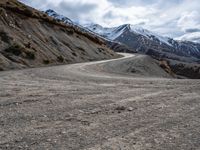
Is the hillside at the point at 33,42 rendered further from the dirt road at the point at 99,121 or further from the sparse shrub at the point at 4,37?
the dirt road at the point at 99,121

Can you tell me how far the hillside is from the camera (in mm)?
37234

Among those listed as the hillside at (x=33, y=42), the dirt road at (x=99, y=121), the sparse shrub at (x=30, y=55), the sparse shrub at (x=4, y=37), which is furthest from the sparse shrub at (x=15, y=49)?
the dirt road at (x=99, y=121)

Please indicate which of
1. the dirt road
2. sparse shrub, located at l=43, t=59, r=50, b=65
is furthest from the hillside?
the dirt road

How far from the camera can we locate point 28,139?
6.68 meters

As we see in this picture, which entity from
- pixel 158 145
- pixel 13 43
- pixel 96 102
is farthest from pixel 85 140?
pixel 13 43

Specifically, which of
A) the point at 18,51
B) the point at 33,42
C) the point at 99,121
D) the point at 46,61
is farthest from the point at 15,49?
the point at 99,121

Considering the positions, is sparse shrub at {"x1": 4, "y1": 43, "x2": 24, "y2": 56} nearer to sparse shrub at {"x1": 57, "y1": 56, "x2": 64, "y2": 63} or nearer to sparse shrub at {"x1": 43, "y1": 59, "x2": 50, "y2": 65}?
sparse shrub at {"x1": 43, "y1": 59, "x2": 50, "y2": 65}

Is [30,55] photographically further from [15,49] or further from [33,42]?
[33,42]

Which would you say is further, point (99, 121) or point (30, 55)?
point (30, 55)

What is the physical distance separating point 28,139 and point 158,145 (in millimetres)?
2785

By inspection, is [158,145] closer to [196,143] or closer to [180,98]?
[196,143]

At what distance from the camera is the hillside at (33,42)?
37.2m

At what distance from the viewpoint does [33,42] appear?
153 feet

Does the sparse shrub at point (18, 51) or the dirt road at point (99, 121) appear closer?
the dirt road at point (99, 121)
